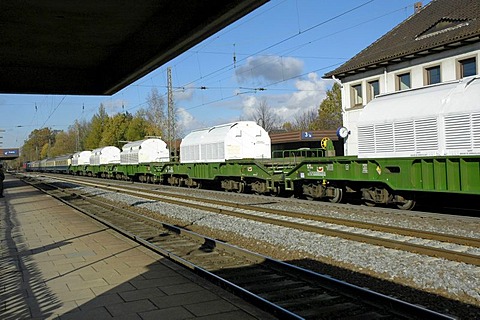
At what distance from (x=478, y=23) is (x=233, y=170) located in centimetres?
1462

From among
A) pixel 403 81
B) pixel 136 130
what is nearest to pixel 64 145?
pixel 136 130

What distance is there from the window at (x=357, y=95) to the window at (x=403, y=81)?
11.9ft

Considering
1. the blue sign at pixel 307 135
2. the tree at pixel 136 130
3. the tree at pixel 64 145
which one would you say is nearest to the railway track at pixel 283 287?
the blue sign at pixel 307 135

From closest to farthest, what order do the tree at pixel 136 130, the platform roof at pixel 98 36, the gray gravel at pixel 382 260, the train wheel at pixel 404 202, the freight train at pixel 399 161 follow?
1. the gray gravel at pixel 382 260
2. the platform roof at pixel 98 36
3. the freight train at pixel 399 161
4. the train wheel at pixel 404 202
5. the tree at pixel 136 130

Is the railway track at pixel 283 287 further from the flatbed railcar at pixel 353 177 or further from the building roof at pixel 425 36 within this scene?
the building roof at pixel 425 36

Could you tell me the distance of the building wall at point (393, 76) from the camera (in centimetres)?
2478

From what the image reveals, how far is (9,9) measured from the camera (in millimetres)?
7211

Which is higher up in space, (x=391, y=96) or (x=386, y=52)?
(x=386, y=52)

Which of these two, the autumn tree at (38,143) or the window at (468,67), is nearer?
the window at (468,67)

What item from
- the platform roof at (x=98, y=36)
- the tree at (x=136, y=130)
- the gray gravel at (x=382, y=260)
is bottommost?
the gray gravel at (x=382, y=260)

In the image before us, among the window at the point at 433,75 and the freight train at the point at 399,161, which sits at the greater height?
the window at the point at 433,75

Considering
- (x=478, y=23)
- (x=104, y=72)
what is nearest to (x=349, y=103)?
(x=478, y=23)

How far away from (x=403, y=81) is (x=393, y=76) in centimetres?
69

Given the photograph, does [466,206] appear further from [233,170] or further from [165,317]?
[165,317]
